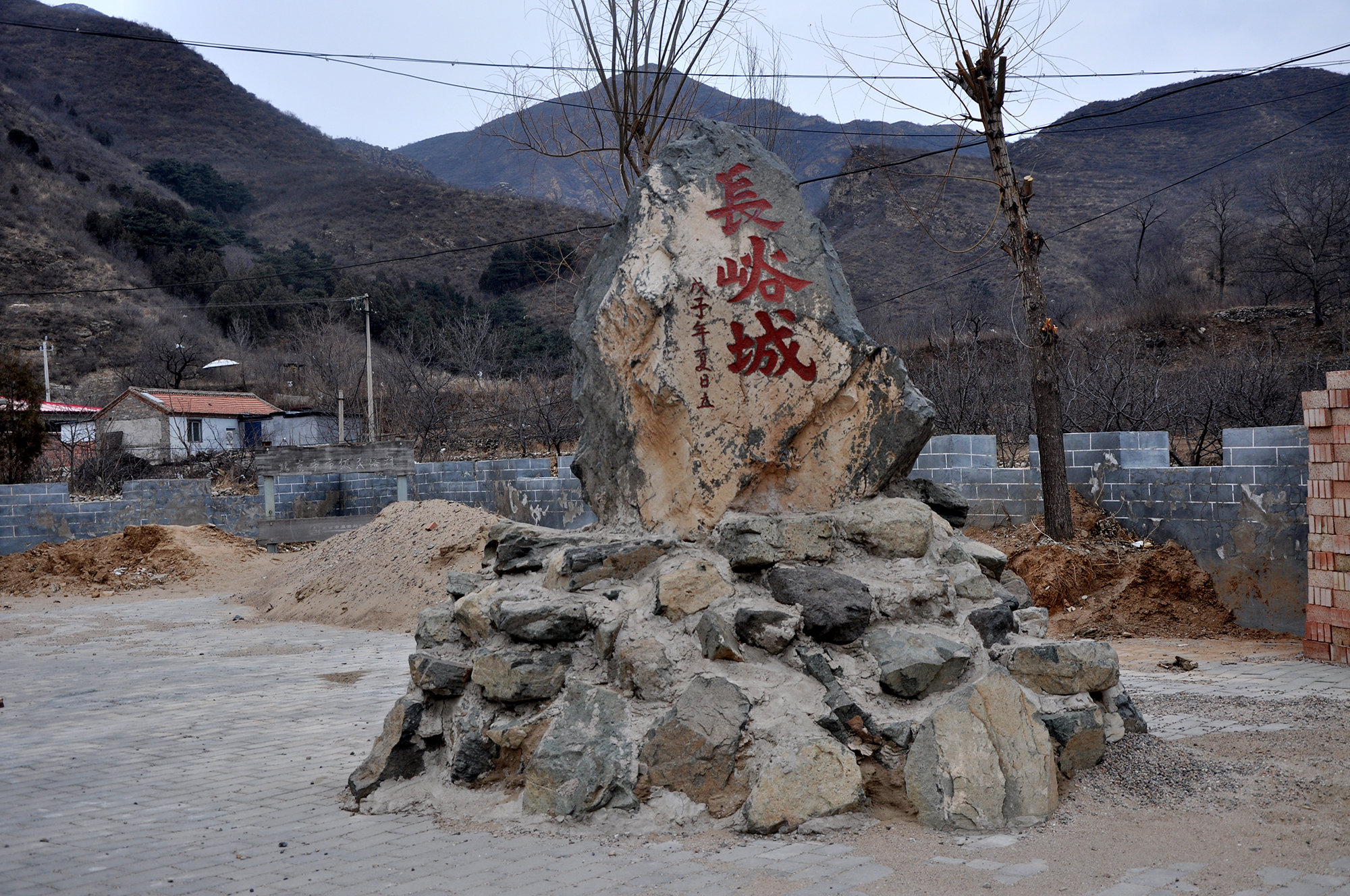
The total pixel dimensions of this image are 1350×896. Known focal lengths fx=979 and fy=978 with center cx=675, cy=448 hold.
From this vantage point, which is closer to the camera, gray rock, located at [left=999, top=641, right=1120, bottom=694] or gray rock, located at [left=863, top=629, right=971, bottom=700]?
gray rock, located at [left=863, top=629, right=971, bottom=700]

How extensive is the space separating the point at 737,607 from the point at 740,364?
1183 millimetres

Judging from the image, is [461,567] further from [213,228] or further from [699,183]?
[213,228]

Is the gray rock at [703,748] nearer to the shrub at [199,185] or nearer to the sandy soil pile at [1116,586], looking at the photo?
the sandy soil pile at [1116,586]

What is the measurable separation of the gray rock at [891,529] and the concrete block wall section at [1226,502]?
16.1 feet

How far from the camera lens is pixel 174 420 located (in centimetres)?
2822

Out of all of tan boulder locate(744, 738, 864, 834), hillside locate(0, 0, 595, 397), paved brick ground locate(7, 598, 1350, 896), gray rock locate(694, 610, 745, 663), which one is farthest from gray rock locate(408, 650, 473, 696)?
hillside locate(0, 0, 595, 397)

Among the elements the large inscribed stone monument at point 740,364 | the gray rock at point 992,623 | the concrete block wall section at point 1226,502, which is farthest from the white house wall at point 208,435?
the gray rock at point 992,623

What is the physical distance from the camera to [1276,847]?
130 inches

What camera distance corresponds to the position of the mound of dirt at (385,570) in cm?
1152

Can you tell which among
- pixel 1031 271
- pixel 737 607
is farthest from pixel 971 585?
pixel 1031 271

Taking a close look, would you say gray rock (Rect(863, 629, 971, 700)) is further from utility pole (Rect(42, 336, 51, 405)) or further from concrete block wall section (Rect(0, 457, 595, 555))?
utility pole (Rect(42, 336, 51, 405))

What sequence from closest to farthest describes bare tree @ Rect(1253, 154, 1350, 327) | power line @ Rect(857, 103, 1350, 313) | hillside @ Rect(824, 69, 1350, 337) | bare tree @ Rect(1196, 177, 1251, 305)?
1. power line @ Rect(857, 103, 1350, 313)
2. bare tree @ Rect(1253, 154, 1350, 327)
3. bare tree @ Rect(1196, 177, 1251, 305)
4. hillside @ Rect(824, 69, 1350, 337)

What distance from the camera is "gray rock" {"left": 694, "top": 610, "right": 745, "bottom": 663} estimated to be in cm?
414

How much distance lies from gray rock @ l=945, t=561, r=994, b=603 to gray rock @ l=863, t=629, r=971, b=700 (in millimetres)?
470
